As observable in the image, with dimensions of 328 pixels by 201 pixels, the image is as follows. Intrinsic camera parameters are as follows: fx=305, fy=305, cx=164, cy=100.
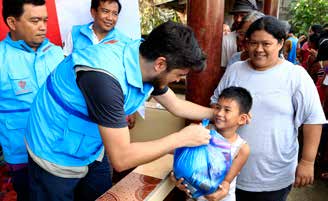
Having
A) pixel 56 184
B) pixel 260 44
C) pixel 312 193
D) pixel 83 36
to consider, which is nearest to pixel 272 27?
pixel 260 44

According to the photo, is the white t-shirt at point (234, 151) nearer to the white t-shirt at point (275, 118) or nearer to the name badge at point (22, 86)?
the white t-shirt at point (275, 118)

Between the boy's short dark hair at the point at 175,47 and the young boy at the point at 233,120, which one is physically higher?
the boy's short dark hair at the point at 175,47

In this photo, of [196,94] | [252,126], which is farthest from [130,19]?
[252,126]

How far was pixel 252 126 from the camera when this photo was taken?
6.37 ft

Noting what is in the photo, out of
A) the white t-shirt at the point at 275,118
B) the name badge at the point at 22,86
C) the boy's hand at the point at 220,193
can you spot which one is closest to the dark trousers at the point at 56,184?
the name badge at the point at 22,86

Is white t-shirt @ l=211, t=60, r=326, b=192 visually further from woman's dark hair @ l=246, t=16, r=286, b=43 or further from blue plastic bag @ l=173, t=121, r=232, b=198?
blue plastic bag @ l=173, t=121, r=232, b=198

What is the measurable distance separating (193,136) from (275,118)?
68cm

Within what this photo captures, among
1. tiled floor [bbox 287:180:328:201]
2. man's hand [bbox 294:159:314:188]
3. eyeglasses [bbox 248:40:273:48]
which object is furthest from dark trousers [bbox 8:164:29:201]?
tiled floor [bbox 287:180:328:201]

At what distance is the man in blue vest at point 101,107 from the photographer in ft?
4.22

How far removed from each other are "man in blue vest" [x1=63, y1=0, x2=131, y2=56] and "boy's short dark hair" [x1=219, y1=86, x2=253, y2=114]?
3.92 ft

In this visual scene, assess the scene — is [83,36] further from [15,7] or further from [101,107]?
[101,107]

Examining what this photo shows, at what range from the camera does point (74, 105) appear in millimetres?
1446

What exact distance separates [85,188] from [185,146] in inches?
31.8

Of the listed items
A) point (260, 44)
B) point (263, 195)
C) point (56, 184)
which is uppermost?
point (260, 44)
